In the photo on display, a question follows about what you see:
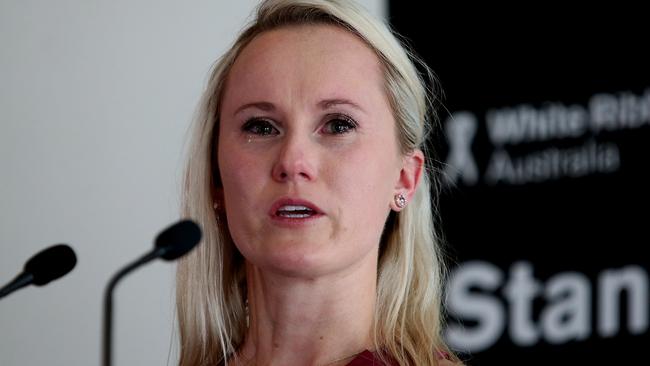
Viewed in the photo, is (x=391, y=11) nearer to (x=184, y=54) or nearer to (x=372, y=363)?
(x=184, y=54)

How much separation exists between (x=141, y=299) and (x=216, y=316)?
851 mm

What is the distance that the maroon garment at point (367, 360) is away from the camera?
1783 millimetres

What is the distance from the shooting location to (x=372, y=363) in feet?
5.85

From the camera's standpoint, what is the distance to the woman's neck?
1793 millimetres

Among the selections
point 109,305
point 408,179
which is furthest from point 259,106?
point 109,305

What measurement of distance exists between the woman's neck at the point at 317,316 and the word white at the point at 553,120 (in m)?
1.70

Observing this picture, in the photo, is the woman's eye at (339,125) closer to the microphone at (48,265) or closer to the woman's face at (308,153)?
the woman's face at (308,153)

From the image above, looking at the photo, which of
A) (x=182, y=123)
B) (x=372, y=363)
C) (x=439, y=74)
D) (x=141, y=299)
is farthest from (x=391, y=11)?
(x=372, y=363)

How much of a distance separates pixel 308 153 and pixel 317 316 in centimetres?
29

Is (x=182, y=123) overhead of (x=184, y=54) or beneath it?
beneath

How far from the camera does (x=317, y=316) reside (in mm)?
1804

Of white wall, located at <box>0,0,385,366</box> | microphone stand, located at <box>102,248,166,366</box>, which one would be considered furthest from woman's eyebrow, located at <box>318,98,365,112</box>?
white wall, located at <box>0,0,385,366</box>

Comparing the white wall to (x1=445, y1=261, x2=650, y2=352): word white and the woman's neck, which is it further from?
(x1=445, y1=261, x2=650, y2=352): word white

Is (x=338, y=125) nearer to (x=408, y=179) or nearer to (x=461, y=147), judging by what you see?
(x=408, y=179)
